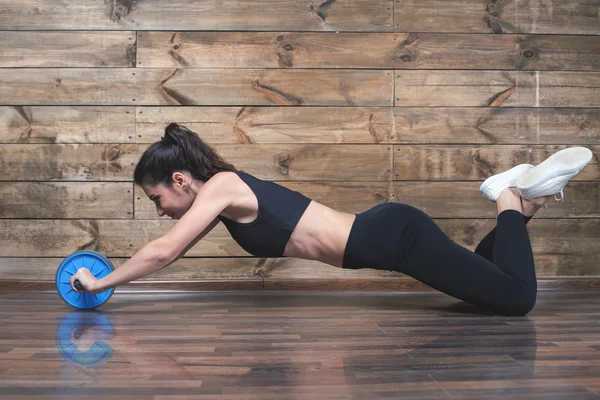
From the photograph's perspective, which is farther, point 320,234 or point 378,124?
point 378,124

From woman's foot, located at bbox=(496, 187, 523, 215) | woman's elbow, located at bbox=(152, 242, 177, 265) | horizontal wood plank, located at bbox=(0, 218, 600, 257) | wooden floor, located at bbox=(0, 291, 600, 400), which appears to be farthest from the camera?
horizontal wood plank, located at bbox=(0, 218, 600, 257)

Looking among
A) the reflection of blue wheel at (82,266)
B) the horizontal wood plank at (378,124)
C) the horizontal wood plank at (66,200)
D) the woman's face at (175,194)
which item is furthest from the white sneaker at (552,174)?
the horizontal wood plank at (66,200)

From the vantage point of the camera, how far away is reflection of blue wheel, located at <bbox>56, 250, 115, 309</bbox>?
6.66 feet

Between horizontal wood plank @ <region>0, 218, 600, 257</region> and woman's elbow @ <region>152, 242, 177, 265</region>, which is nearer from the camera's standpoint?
woman's elbow @ <region>152, 242, 177, 265</region>

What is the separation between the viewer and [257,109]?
263 centimetres

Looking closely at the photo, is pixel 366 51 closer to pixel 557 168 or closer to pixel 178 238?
pixel 557 168

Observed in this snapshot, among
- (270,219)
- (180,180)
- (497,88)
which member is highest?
(497,88)

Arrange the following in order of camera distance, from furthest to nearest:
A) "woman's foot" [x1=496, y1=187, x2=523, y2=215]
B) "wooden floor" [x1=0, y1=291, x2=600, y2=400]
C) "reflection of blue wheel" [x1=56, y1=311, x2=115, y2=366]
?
"woman's foot" [x1=496, y1=187, x2=523, y2=215]
"reflection of blue wheel" [x1=56, y1=311, x2=115, y2=366]
"wooden floor" [x1=0, y1=291, x2=600, y2=400]

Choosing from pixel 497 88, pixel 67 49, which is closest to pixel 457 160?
pixel 497 88

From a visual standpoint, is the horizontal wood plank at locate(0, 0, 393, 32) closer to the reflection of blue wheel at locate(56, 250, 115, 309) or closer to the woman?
the woman

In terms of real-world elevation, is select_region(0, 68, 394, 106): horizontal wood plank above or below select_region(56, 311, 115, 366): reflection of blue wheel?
above

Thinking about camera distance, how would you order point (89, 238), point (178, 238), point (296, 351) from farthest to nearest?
1. point (89, 238)
2. point (178, 238)
3. point (296, 351)

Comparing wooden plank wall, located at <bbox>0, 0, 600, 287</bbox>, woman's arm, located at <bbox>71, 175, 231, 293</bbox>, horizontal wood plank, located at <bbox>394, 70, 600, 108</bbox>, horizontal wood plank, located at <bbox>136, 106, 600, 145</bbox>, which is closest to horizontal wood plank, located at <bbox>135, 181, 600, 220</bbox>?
wooden plank wall, located at <bbox>0, 0, 600, 287</bbox>

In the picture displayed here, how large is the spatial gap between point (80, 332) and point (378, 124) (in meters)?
Result: 1.53
